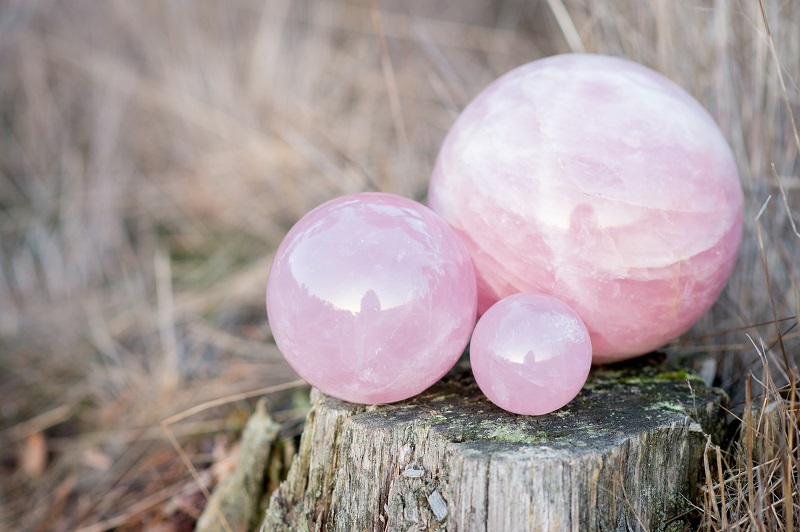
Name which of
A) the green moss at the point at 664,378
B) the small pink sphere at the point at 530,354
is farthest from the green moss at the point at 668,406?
the small pink sphere at the point at 530,354

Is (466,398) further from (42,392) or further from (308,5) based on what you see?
(308,5)

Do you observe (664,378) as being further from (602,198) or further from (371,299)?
(371,299)

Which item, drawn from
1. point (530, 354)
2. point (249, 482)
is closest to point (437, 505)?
point (530, 354)

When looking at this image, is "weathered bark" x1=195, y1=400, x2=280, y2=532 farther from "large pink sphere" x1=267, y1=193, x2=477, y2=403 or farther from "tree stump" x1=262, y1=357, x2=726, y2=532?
"large pink sphere" x1=267, y1=193, x2=477, y2=403

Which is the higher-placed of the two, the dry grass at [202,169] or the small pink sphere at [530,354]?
the small pink sphere at [530,354]

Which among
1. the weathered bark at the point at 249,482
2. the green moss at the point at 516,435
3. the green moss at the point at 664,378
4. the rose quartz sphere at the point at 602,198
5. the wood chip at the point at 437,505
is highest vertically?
the rose quartz sphere at the point at 602,198

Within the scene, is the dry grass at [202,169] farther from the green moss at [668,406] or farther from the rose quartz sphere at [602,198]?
the rose quartz sphere at [602,198]
